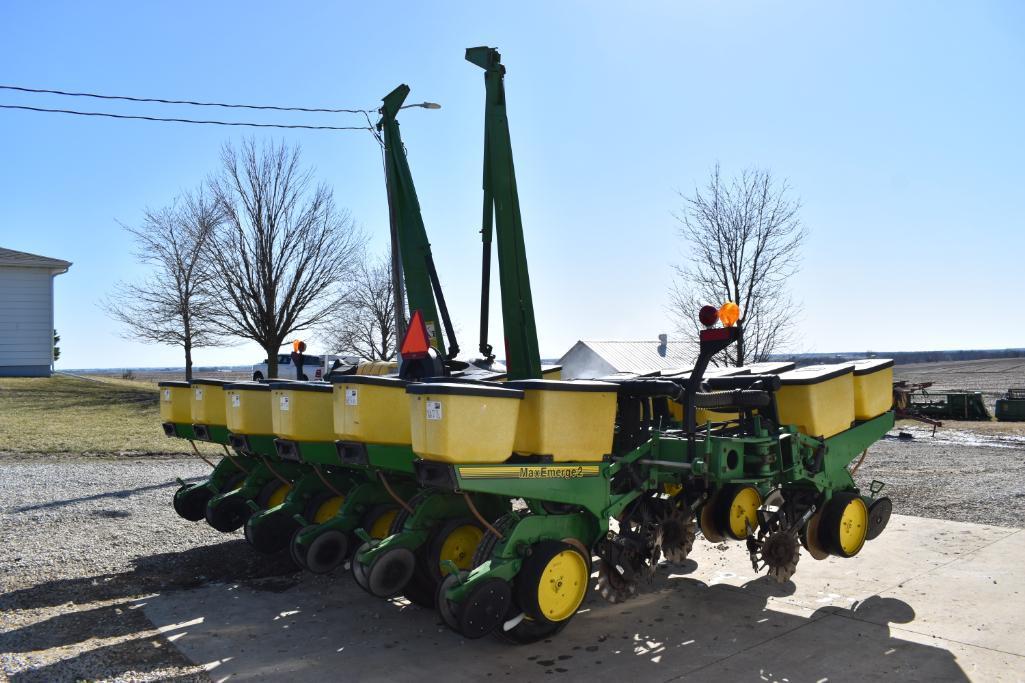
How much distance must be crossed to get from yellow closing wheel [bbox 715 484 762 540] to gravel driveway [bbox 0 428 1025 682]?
3.54m

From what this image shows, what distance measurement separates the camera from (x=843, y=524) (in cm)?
643

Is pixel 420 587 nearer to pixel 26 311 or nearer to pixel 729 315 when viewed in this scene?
pixel 729 315

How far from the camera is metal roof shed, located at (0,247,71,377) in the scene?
27.7m

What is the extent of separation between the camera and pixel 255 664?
5.07 metres

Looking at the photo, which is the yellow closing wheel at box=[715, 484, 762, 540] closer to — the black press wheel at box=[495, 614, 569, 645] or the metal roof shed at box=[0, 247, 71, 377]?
the black press wheel at box=[495, 614, 569, 645]

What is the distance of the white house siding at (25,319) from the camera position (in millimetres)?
27703

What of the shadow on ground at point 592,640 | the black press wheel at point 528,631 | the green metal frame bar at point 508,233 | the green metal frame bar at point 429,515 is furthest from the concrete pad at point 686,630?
the green metal frame bar at point 508,233

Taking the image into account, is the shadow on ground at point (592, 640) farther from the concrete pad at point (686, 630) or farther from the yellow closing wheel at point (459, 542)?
the yellow closing wheel at point (459, 542)

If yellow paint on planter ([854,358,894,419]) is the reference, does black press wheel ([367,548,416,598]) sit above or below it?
below

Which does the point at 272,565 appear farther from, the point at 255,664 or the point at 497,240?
the point at 497,240

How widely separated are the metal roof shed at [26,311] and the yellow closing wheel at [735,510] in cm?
2762

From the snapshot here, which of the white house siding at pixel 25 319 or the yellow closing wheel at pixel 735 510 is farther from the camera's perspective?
the white house siding at pixel 25 319

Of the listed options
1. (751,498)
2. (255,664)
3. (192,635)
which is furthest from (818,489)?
(192,635)

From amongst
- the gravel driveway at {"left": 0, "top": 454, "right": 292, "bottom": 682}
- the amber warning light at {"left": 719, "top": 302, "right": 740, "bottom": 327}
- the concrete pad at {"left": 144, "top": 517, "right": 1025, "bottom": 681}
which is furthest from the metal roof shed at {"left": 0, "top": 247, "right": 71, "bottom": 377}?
the amber warning light at {"left": 719, "top": 302, "right": 740, "bottom": 327}
